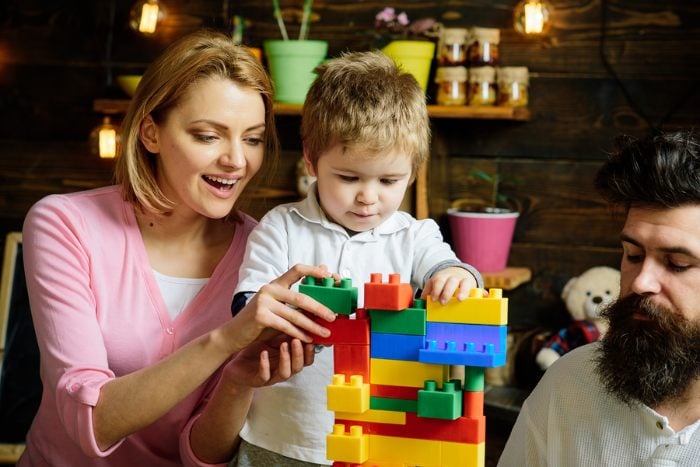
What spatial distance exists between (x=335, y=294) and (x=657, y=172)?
1.88 ft

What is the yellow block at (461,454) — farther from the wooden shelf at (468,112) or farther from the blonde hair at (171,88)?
the wooden shelf at (468,112)

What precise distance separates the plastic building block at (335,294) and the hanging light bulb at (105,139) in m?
2.02

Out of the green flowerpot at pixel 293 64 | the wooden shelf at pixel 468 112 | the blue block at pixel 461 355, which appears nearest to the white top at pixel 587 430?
the blue block at pixel 461 355

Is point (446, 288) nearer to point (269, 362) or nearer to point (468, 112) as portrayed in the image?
point (269, 362)

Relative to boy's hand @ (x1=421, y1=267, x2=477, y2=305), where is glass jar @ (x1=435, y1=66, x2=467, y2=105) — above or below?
above

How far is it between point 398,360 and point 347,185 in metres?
0.40

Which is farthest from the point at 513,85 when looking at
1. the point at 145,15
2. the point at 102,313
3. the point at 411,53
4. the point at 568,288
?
the point at 102,313

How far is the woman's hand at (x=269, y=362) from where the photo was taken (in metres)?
1.45

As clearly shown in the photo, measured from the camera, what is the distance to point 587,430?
5.51 ft

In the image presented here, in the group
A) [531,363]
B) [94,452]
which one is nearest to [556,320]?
[531,363]

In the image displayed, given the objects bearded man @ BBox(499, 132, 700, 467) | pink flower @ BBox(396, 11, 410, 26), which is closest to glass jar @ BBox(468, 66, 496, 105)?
pink flower @ BBox(396, 11, 410, 26)

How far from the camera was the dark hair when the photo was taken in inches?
59.8

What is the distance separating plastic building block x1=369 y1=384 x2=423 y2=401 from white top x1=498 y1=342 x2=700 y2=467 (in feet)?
1.58

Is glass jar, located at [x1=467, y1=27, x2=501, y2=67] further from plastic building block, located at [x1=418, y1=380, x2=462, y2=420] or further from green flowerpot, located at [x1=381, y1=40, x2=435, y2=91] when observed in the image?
plastic building block, located at [x1=418, y1=380, x2=462, y2=420]
